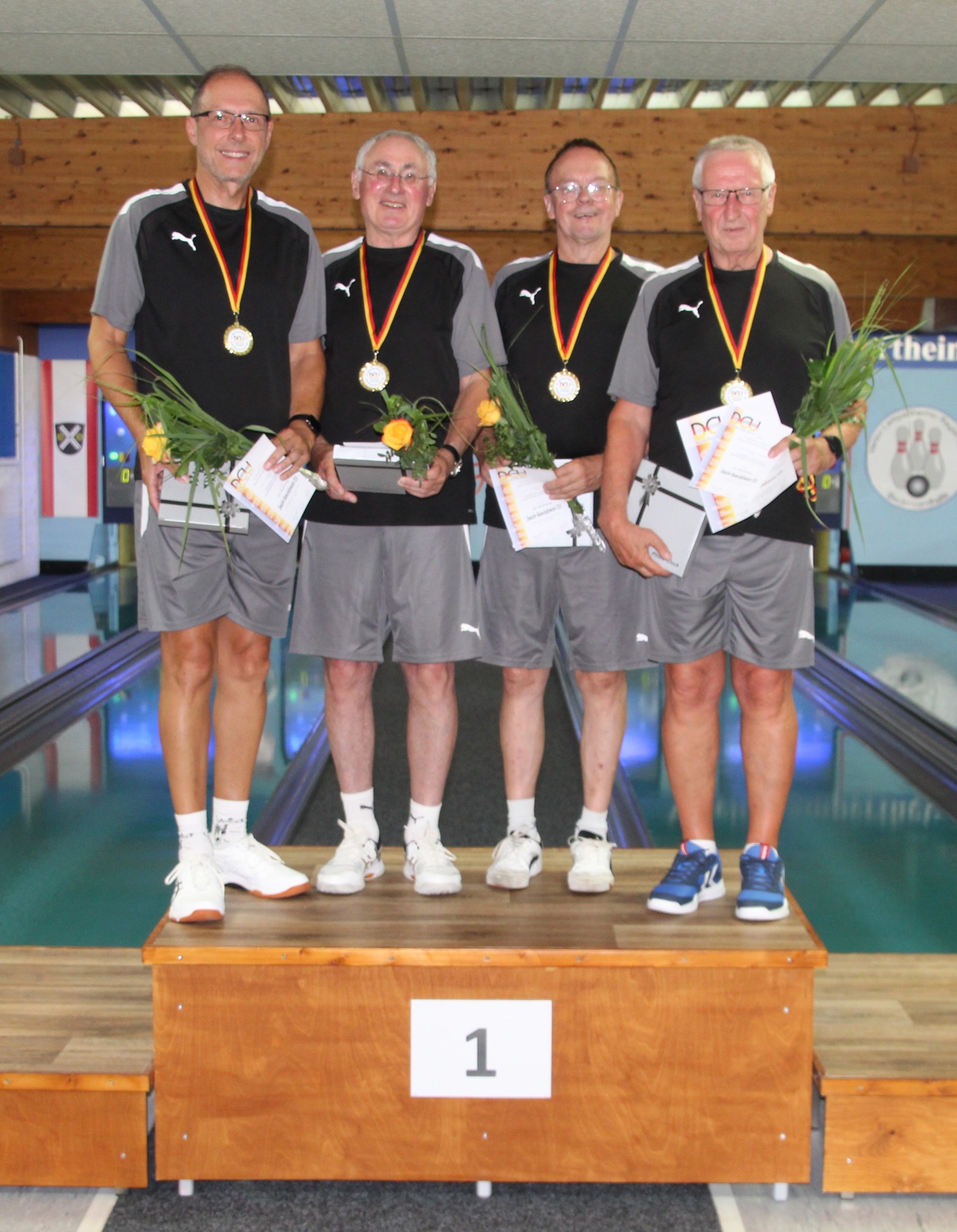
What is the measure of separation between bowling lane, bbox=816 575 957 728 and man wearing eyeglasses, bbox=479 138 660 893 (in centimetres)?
372

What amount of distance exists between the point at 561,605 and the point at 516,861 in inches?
23.9

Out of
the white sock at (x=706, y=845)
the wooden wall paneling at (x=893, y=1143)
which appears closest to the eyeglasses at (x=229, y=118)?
the white sock at (x=706, y=845)

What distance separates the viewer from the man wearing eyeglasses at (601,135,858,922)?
2537 millimetres

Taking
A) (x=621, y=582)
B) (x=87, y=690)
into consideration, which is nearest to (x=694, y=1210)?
(x=621, y=582)

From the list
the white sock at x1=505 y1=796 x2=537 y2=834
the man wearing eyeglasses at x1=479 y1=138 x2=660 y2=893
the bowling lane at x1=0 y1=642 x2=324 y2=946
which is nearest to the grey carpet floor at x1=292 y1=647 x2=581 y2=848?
the bowling lane at x1=0 y1=642 x2=324 y2=946

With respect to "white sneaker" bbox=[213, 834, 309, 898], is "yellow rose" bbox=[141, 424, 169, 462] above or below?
above

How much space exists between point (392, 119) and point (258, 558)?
5305 mm

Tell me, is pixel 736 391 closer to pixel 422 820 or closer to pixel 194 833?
pixel 422 820

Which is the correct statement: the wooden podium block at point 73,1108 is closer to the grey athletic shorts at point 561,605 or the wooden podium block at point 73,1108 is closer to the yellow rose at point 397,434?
the grey athletic shorts at point 561,605

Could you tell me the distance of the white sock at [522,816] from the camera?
283 centimetres

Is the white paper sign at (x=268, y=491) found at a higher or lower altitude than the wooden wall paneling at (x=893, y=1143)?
higher

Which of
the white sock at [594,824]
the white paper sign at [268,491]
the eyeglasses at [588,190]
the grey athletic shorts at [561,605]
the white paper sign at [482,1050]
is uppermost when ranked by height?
the eyeglasses at [588,190]

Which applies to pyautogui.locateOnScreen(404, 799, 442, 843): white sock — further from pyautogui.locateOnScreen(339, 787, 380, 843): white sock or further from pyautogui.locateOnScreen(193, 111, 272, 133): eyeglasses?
pyautogui.locateOnScreen(193, 111, 272, 133): eyeglasses

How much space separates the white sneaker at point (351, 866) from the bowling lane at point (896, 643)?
4061mm
